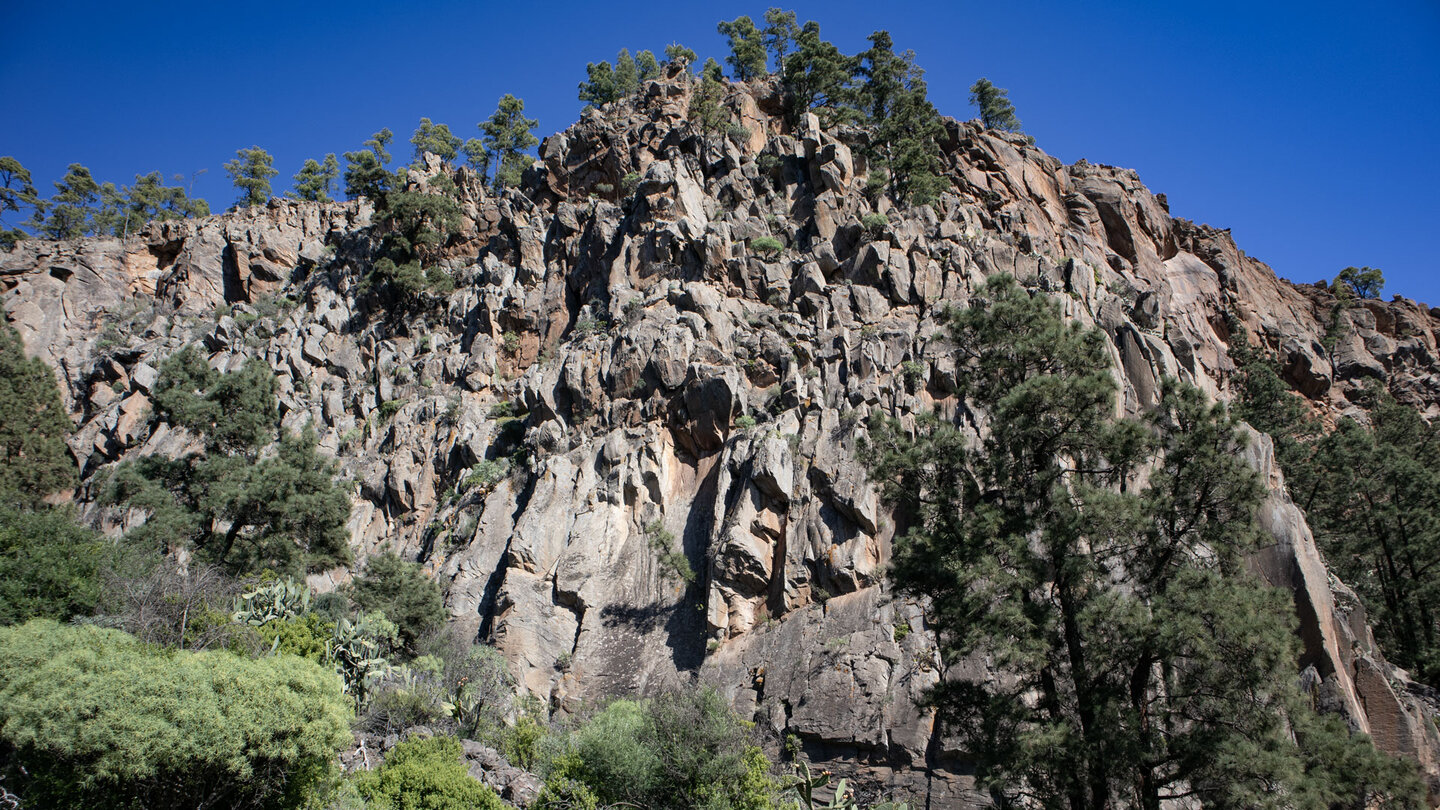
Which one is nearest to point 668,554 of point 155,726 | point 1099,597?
point 155,726

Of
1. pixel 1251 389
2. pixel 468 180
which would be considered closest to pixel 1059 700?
pixel 1251 389

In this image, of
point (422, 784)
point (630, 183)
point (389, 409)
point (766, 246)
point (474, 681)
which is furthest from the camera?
point (630, 183)

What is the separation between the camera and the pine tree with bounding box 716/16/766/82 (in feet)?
186

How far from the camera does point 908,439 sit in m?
16.7

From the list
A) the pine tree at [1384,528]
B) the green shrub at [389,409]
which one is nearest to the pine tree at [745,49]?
the green shrub at [389,409]

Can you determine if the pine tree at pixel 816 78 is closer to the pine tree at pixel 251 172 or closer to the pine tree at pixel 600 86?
the pine tree at pixel 600 86

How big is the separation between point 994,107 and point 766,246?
26.2 m

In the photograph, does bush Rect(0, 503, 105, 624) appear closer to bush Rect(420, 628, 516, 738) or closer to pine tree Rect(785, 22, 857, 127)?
bush Rect(420, 628, 516, 738)

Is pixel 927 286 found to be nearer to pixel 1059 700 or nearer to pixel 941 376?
pixel 941 376

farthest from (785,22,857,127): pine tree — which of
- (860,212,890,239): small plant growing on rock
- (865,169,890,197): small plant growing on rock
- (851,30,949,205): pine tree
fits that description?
(860,212,890,239): small plant growing on rock

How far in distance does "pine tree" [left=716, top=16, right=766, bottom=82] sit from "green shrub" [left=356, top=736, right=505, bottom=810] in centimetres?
5114

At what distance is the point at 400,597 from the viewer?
2730 cm

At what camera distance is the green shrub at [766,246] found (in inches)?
1540

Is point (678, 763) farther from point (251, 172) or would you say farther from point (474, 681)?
point (251, 172)
